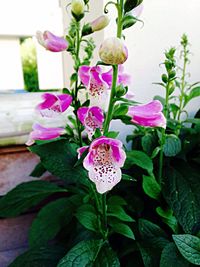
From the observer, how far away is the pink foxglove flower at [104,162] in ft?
1.12

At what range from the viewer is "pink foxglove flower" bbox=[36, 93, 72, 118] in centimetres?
40

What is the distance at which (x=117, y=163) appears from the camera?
0.36 metres

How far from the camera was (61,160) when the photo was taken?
0.44 meters

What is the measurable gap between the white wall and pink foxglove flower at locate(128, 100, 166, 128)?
323 mm

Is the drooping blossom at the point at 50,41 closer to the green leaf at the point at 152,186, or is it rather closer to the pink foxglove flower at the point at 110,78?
the pink foxglove flower at the point at 110,78

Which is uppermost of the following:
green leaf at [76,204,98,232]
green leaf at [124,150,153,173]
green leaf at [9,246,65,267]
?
green leaf at [124,150,153,173]

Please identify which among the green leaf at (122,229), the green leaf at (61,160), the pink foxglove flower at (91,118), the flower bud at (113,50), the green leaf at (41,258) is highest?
the flower bud at (113,50)

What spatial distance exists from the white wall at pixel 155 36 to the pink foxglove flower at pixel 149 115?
1.06ft

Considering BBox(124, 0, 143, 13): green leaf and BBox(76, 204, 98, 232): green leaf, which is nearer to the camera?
BBox(124, 0, 143, 13): green leaf

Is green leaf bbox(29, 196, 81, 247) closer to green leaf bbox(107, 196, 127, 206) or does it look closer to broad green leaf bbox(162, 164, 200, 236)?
green leaf bbox(107, 196, 127, 206)

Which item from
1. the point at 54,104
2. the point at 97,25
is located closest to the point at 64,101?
the point at 54,104

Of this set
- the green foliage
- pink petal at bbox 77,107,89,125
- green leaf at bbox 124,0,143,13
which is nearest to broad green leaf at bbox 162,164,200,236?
pink petal at bbox 77,107,89,125

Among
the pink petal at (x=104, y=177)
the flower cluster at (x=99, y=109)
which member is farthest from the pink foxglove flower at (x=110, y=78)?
the pink petal at (x=104, y=177)

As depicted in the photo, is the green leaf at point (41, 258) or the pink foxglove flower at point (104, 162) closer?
the pink foxglove flower at point (104, 162)
